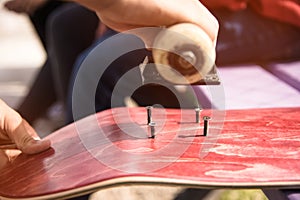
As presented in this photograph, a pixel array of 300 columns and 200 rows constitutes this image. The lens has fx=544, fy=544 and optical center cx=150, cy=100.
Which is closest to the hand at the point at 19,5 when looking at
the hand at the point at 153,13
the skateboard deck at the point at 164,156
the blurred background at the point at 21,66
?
the blurred background at the point at 21,66

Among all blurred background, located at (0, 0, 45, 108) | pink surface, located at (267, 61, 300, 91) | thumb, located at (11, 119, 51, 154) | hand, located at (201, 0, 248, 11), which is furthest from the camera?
blurred background, located at (0, 0, 45, 108)

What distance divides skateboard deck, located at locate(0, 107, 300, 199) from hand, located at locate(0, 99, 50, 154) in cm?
1

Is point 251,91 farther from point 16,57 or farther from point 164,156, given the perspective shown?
point 16,57

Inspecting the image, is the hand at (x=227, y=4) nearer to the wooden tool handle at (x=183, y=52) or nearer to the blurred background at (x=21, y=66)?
the blurred background at (x=21, y=66)

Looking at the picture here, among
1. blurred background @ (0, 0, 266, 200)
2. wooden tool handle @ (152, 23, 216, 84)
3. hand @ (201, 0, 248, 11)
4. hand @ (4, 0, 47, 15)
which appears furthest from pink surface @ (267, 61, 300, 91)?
hand @ (4, 0, 47, 15)

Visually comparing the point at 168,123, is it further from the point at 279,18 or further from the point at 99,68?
the point at 279,18

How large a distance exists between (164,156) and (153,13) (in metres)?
0.18

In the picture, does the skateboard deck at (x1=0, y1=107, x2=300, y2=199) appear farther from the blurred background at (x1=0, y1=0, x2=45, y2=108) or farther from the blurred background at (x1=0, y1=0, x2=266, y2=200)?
the blurred background at (x1=0, y1=0, x2=45, y2=108)

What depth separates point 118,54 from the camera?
99 centimetres

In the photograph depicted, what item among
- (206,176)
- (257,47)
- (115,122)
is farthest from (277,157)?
(257,47)

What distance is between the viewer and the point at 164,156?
692 millimetres

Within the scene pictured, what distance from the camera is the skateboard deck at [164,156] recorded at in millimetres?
642

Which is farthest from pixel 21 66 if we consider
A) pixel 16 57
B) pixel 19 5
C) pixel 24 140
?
pixel 24 140

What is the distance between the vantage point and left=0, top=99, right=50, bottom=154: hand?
0.79 m
